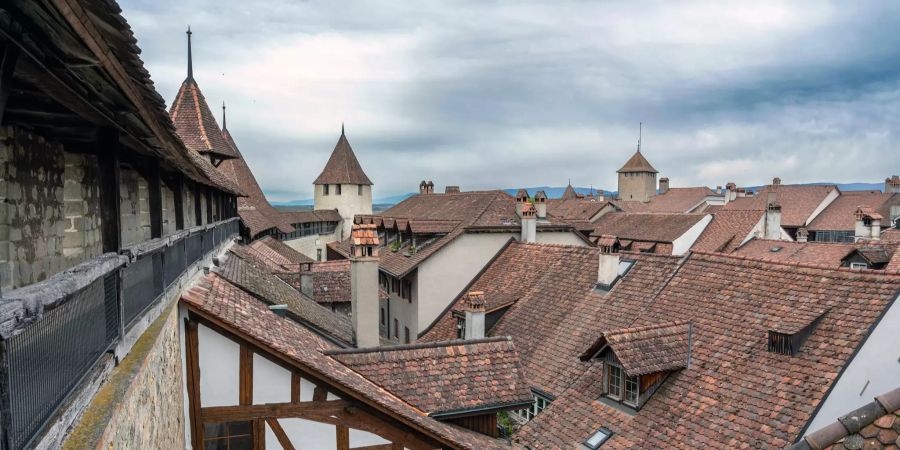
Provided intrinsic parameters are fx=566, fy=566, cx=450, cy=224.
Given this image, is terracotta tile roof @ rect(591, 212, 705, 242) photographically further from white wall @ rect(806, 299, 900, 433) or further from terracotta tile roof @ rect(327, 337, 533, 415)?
terracotta tile roof @ rect(327, 337, 533, 415)

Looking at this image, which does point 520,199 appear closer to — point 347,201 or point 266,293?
point 266,293

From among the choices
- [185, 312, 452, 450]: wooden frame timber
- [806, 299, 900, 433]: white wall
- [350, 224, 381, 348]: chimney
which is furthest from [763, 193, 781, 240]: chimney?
[185, 312, 452, 450]: wooden frame timber

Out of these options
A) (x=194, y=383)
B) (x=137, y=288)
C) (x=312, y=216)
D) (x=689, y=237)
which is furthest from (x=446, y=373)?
(x=312, y=216)

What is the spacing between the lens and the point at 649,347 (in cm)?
1034

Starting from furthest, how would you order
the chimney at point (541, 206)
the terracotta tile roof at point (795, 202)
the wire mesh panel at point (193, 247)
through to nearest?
the terracotta tile roof at point (795, 202)
the chimney at point (541, 206)
the wire mesh panel at point (193, 247)

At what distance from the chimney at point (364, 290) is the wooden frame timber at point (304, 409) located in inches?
186

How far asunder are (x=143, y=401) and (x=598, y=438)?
7.88 metres

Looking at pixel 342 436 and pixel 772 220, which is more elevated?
pixel 772 220

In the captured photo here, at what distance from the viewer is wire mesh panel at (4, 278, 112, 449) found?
2.22 meters

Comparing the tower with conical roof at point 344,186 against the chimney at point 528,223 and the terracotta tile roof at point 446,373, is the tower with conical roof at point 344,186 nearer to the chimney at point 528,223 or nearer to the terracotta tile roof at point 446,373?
the chimney at point 528,223

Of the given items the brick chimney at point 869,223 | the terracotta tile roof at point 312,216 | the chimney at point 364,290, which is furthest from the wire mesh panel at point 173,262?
the terracotta tile roof at point 312,216

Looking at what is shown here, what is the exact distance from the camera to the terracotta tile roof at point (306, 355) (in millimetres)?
6707

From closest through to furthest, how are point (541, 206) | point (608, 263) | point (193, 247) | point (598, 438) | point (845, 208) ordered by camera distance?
point (193, 247) < point (598, 438) < point (608, 263) < point (541, 206) < point (845, 208)

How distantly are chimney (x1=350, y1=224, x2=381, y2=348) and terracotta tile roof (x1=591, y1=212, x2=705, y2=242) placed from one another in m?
26.7
